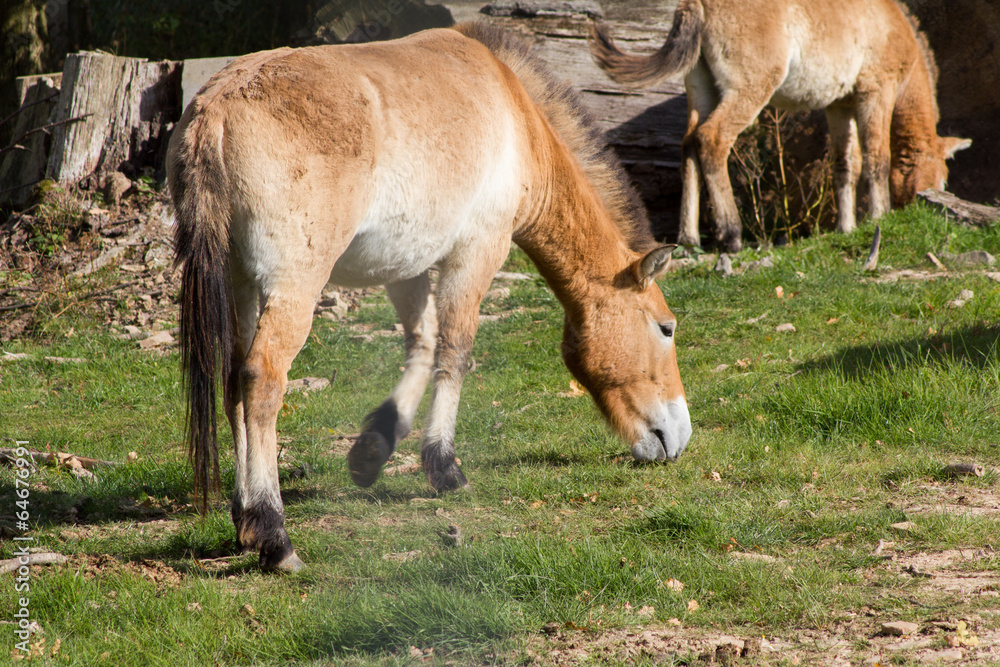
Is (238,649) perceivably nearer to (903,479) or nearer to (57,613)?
(57,613)

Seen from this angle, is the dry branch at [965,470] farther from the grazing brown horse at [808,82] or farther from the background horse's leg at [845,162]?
the background horse's leg at [845,162]

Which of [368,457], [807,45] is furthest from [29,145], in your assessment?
[807,45]

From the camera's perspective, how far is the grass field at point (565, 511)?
2674 millimetres

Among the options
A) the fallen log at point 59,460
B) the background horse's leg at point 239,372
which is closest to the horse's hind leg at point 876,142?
the background horse's leg at point 239,372

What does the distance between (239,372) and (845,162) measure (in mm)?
7659

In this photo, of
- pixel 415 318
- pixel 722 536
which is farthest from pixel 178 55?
pixel 722 536

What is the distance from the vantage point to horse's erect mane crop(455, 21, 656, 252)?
4527mm

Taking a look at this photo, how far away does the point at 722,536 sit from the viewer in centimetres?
332

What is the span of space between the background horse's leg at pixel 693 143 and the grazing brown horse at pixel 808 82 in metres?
0.01

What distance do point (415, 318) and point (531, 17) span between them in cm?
611

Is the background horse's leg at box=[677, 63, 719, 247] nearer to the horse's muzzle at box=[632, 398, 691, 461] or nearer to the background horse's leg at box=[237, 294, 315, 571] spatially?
the horse's muzzle at box=[632, 398, 691, 461]

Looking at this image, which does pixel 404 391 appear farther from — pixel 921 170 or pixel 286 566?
pixel 921 170

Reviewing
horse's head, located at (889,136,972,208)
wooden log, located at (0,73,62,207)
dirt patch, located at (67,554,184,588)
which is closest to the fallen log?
dirt patch, located at (67,554,184,588)

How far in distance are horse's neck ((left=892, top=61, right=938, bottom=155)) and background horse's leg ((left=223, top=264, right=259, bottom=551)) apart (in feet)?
26.7
